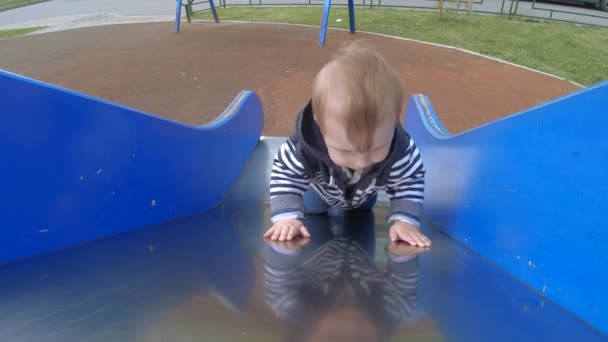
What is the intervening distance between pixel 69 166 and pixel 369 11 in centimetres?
837

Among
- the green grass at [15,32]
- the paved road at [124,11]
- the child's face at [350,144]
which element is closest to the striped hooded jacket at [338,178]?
the child's face at [350,144]

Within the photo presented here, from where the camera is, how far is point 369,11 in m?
8.73

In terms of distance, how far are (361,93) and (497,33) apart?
6635 mm

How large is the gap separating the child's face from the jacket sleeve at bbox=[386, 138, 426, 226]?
208mm

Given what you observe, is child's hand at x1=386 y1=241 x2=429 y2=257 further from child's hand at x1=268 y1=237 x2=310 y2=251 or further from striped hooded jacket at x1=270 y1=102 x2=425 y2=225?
child's hand at x1=268 y1=237 x2=310 y2=251

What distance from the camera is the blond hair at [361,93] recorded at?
91 cm

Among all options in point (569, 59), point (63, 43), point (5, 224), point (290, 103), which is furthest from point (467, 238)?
point (63, 43)

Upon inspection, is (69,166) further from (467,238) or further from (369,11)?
(369,11)

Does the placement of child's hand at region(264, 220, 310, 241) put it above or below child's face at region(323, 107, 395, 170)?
below

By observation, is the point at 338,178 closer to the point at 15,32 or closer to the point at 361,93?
the point at 361,93

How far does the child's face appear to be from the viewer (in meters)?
0.94

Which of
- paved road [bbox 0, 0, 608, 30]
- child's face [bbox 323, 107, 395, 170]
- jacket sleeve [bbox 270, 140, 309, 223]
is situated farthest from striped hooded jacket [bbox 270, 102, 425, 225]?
paved road [bbox 0, 0, 608, 30]

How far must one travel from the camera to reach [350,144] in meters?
0.94

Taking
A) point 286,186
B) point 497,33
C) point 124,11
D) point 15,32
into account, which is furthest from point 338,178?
point 124,11
